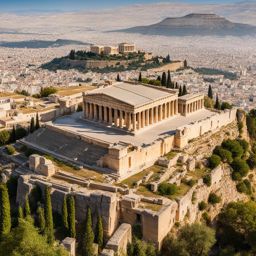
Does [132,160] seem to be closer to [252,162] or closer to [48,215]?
[48,215]

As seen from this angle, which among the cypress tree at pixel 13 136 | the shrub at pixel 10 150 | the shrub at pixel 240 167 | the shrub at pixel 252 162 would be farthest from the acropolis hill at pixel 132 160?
the shrub at pixel 252 162

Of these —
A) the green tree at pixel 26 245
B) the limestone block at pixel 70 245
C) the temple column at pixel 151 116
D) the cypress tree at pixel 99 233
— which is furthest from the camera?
the temple column at pixel 151 116

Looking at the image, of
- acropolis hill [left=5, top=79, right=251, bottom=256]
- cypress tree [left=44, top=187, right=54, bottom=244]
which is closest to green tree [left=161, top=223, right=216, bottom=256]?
acropolis hill [left=5, top=79, right=251, bottom=256]

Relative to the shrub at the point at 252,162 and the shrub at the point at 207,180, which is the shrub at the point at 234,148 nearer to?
the shrub at the point at 252,162

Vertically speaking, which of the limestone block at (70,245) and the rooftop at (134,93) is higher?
the rooftop at (134,93)

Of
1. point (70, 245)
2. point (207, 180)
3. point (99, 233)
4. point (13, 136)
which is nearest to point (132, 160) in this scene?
point (207, 180)

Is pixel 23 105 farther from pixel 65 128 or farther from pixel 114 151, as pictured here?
pixel 114 151

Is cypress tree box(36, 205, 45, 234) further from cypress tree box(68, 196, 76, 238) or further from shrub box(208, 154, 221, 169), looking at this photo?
shrub box(208, 154, 221, 169)
